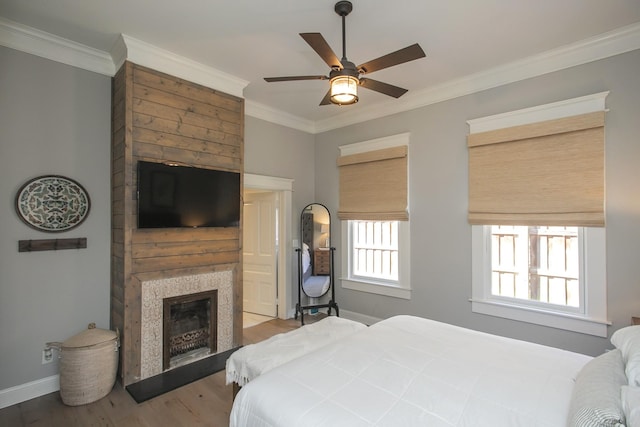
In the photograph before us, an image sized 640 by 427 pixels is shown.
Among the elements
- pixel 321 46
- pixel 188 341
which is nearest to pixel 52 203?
pixel 188 341

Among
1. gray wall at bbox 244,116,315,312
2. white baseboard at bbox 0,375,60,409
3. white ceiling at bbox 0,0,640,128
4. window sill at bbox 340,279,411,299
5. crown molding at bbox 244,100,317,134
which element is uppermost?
white ceiling at bbox 0,0,640,128

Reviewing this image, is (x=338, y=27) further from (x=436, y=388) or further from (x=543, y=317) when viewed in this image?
(x=543, y=317)

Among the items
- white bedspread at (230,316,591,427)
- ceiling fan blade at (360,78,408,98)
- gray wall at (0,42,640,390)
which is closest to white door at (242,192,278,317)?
gray wall at (0,42,640,390)

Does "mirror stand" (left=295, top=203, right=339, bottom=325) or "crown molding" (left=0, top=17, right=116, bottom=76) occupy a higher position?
"crown molding" (left=0, top=17, right=116, bottom=76)

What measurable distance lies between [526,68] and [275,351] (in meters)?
3.47

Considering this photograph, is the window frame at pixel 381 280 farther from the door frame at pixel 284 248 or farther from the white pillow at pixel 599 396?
the white pillow at pixel 599 396

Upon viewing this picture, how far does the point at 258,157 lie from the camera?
4.30 metres

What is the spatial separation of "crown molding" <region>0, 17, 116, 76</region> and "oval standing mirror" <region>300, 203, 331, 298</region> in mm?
2952

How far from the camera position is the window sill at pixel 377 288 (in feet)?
12.9

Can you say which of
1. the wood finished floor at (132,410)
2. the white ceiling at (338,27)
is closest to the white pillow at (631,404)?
the wood finished floor at (132,410)

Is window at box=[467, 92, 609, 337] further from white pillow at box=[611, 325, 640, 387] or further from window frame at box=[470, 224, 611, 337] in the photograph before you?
white pillow at box=[611, 325, 640, 387]

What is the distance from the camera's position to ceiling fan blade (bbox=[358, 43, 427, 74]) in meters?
1.87

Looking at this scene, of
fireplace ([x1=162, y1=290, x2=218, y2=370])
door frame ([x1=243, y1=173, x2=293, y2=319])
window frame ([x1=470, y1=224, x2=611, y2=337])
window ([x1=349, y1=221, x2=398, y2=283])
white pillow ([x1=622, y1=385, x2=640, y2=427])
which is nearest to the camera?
white pillow ([x1=622, y1=385, x2=640, y2=427])

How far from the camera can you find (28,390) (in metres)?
2.56
